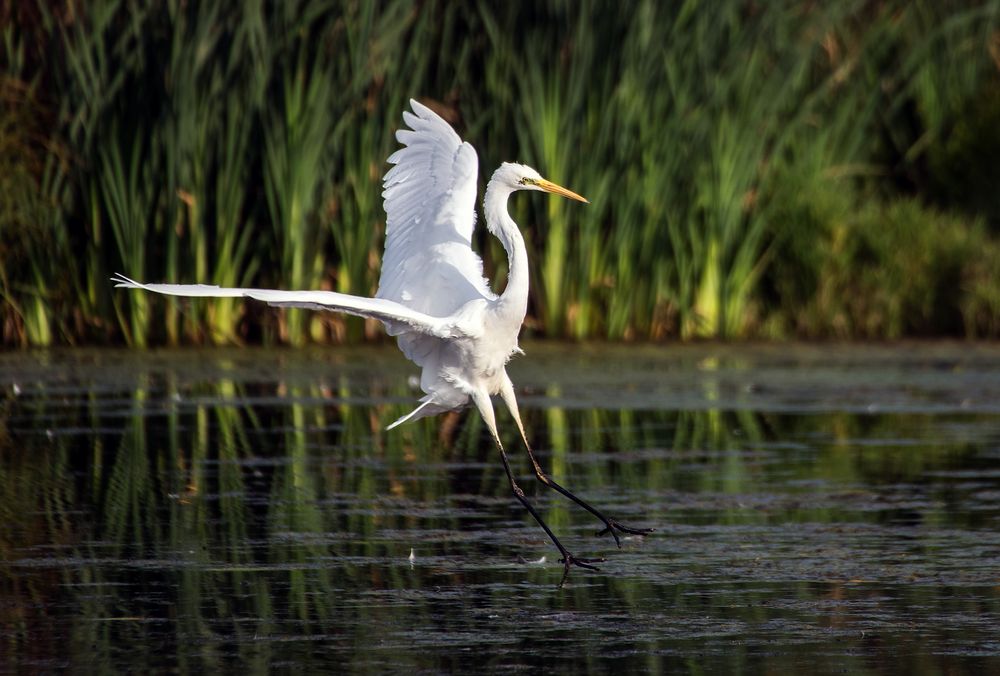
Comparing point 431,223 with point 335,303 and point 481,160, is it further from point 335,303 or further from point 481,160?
point 481,160

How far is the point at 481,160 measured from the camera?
13594mm


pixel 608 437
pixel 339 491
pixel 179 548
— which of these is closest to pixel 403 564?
pixel 179 548

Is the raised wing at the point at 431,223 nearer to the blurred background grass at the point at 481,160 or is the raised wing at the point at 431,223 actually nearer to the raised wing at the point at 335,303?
the raised wing at the point at 335,303

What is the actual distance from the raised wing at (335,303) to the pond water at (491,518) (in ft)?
2.67

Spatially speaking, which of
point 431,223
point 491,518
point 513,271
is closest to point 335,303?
point 513,271

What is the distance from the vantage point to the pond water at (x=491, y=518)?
5371mm

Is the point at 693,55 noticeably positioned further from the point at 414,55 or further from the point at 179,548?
the point at 179,548

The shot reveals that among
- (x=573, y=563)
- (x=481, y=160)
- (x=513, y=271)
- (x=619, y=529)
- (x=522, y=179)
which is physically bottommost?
(x=573, y=563)

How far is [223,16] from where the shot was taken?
1284 cm

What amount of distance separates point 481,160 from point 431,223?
541 centimetres

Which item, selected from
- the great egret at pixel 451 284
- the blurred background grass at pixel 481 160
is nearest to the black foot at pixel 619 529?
the great egret at pixel 451 284

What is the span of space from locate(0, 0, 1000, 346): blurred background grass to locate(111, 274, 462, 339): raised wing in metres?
5.66

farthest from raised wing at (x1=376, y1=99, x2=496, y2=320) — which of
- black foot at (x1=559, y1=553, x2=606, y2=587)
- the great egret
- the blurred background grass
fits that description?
the blurred background grass

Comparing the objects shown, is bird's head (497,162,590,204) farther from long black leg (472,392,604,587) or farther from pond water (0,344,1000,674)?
pond water (0,344,1000,674)
